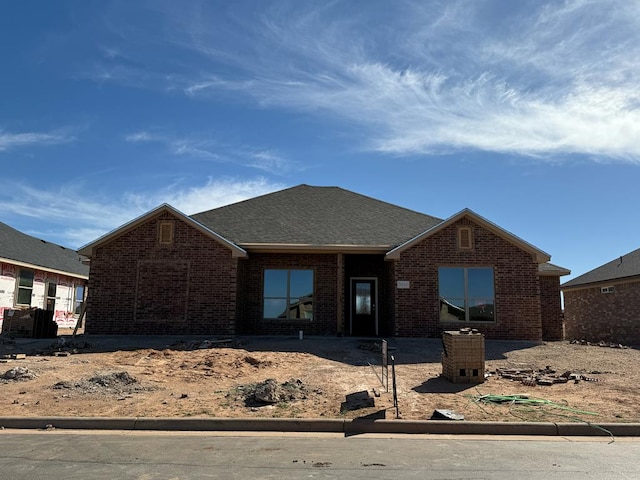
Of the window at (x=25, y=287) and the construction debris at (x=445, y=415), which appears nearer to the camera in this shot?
the construction debris at (x=445, y=415)

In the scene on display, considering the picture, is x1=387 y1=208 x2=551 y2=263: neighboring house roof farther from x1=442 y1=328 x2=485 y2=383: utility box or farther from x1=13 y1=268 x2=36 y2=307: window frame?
x1=13 y1=268 x2=36 y2=307: window frame

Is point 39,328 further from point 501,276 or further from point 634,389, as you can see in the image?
point 634,389

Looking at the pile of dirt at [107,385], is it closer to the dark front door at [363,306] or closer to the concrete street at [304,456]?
the concrete street at [304,456]

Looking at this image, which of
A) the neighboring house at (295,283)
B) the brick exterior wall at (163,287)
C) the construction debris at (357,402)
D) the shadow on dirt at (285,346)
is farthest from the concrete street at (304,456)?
the neighboring house at (295,283)

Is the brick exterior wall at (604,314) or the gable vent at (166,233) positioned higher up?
the gable vent at (166,233)

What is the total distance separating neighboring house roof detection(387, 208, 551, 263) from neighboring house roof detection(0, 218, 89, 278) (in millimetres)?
13871

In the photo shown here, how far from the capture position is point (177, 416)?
816 centimetres

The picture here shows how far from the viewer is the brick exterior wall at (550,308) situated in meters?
19.4

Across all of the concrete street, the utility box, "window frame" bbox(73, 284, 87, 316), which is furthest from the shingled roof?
"window frame" bbox(73, 284, 87, 316)

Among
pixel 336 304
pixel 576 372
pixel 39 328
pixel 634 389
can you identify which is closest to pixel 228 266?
pixel 336 304

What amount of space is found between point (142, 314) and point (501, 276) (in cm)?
1190

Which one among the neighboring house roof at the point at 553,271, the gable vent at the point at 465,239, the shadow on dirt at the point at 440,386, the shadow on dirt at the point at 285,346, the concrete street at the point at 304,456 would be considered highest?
the gable vent at the point at 465,239

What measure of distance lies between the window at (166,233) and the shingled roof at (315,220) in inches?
79.4

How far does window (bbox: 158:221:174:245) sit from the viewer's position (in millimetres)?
17438
